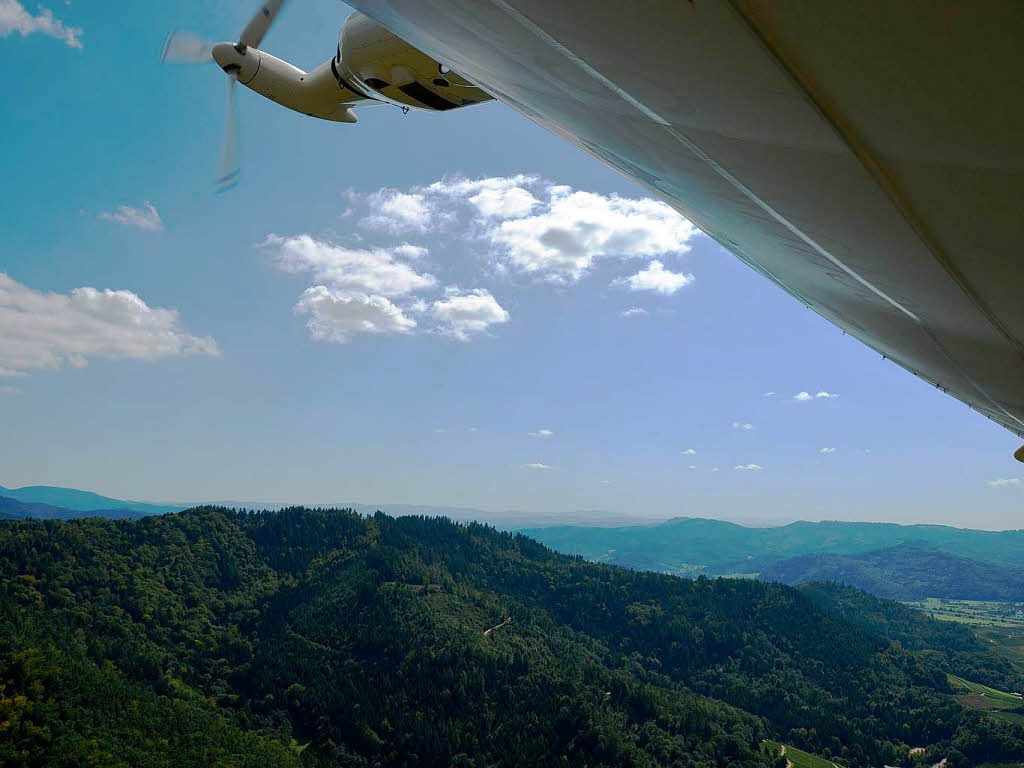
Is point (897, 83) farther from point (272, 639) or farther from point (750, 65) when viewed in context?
point (272, 639)

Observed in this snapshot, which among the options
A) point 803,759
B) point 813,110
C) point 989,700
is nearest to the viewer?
point 813,110

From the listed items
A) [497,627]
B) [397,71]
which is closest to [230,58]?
[397,71]

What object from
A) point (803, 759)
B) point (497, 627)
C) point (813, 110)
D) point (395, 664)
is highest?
point (813, 110)

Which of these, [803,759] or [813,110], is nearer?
[813,110]

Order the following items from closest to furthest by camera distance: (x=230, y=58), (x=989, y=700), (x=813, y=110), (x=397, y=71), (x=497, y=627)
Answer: (x=813, y=110), (x=397, y=71), (x=230, y=58), (x=989, y=700), (x=497, y=627)

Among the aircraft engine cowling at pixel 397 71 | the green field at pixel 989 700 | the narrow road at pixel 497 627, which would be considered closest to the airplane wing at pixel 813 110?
the aircraft engine cowling at pixel 397 71

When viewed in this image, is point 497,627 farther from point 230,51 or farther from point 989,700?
point 230,51
